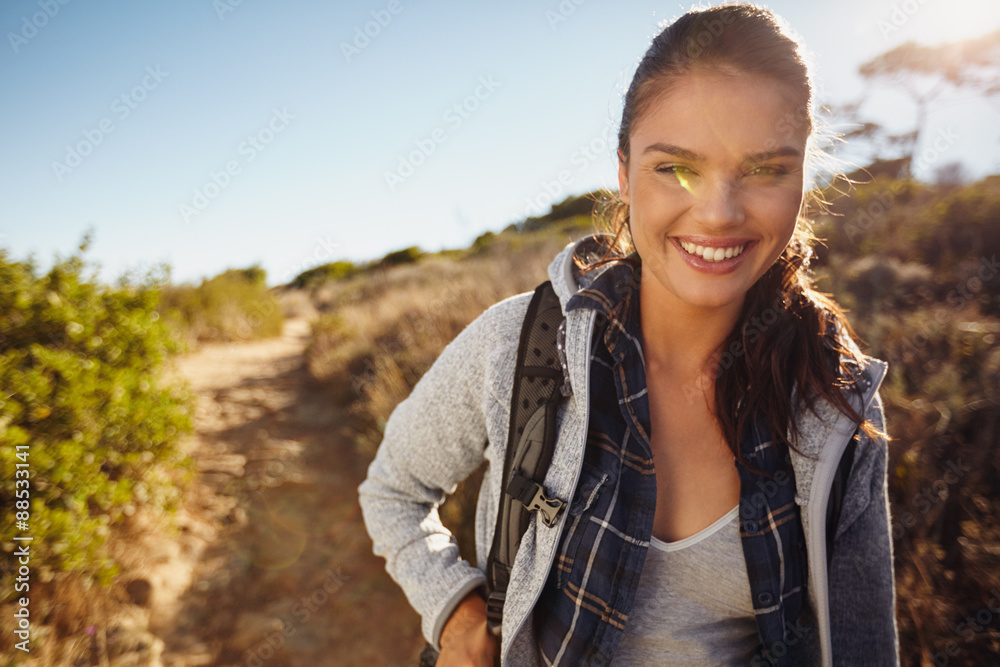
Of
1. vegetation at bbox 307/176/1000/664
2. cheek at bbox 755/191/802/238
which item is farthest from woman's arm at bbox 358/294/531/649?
vegetation at bbox 307/176/1000/664

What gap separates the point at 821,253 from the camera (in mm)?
6094

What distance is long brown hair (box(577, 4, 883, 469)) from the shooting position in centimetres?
115

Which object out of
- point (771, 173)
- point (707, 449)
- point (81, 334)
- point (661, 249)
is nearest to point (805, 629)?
point (707, 449)

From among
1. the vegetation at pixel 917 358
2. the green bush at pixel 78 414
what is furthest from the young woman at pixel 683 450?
the green bush at pixel 78 414

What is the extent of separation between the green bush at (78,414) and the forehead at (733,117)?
3082 millimetres

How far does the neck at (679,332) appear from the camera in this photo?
4.56 ft

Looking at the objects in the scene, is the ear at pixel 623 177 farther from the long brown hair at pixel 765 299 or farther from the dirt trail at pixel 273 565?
the dirt trail at pixel 273 565

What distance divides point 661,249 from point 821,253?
638 centimetres

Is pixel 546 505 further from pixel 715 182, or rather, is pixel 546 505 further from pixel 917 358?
pixel 917 358

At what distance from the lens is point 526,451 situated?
1104 mm

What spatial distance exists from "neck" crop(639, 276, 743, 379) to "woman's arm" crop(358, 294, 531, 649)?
1.36 ft

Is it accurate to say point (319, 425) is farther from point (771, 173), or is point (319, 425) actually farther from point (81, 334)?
point (771, 173)

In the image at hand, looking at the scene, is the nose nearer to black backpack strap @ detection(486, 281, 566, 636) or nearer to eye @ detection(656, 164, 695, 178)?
eye @ detection(656, 164, 695, 178)

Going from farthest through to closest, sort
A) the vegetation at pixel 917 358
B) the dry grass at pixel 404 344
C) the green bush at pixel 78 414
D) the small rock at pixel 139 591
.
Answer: the dry grass at pixel 404 344
the small rock at pixel 139 591
the green bush at pixel 78 414
the vegetation at pixel 917 358
